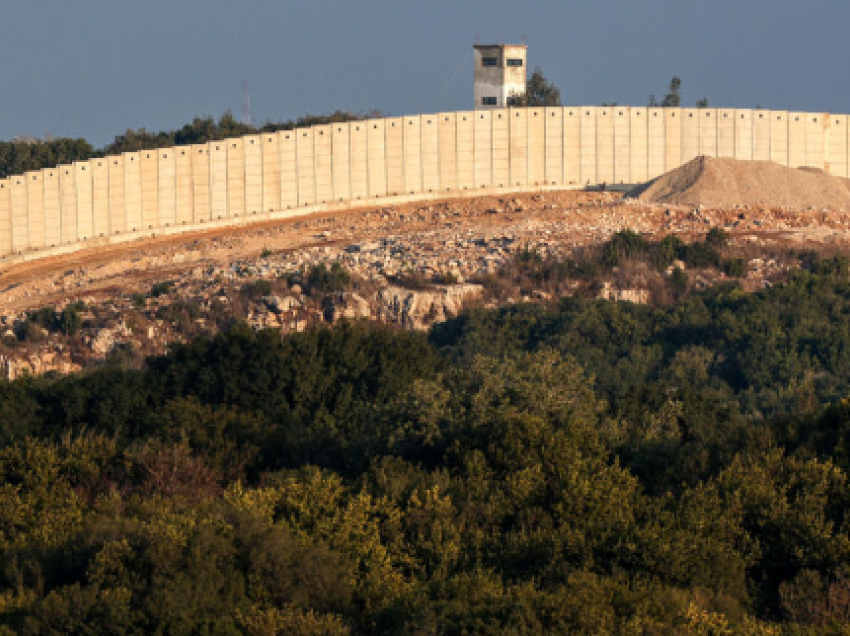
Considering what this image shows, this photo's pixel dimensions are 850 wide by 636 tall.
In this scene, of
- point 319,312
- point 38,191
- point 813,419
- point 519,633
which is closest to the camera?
point 519,633

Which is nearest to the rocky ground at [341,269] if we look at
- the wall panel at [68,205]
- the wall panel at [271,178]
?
the wall panel at [68,205]

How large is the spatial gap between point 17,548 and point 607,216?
117ft

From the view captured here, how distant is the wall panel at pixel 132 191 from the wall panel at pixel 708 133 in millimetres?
19319

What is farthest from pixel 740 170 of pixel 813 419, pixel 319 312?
pixel 813 419

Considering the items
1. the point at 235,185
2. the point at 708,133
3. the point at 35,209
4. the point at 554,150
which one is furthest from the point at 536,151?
the point at 35,209

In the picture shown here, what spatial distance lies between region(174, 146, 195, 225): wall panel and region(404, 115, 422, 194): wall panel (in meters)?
7.13

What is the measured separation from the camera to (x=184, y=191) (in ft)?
186

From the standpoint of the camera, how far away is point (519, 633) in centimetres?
1811

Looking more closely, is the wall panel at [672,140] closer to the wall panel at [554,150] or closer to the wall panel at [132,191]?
the wall panel at [554,150]

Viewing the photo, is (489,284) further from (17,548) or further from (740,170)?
(17,548)

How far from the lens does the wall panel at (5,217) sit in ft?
176

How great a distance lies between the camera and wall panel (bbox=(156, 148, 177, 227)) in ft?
185

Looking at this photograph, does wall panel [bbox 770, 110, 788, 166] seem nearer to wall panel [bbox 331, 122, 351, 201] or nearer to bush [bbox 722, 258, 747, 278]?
bush [bbox 722, 258, 747, 278]

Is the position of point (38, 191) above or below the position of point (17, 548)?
above
